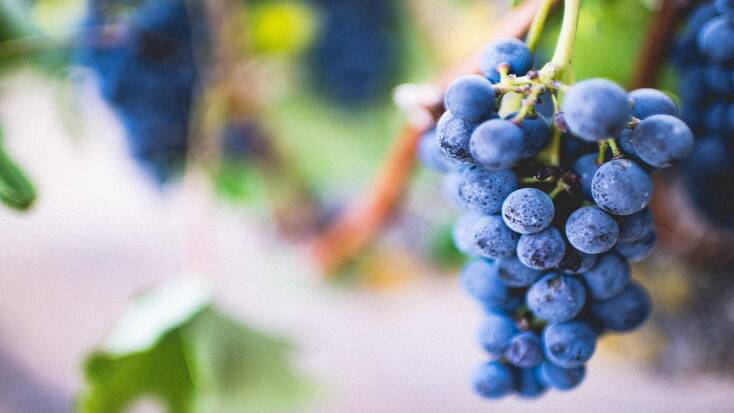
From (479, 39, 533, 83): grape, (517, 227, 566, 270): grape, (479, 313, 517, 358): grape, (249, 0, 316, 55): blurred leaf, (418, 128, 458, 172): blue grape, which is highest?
(249, 0, 316, 55): blurred leaf

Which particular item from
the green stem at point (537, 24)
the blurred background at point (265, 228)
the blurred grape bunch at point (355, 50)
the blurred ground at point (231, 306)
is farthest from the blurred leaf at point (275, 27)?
the green stem at point (537, 24)

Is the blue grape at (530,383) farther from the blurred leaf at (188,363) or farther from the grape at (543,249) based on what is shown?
the blurred leaf at (188,363)

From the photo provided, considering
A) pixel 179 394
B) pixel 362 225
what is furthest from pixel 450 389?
pixel 179 394

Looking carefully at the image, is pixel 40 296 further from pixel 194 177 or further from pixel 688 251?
pixel 688 251

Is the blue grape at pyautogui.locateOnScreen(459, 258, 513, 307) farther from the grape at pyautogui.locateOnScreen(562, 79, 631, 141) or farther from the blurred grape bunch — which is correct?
the blurred grape bunch

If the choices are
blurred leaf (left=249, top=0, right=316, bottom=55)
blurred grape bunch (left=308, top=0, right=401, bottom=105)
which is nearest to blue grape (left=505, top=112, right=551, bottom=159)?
blurred leaf (left=249, top=0, right=316, bottom=55)

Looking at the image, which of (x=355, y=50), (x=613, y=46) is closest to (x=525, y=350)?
(x=613, y=46)
